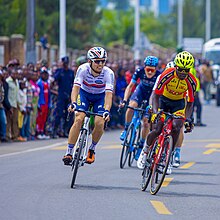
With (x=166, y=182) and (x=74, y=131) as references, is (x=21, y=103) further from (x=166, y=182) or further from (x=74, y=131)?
(x=74, y=131)

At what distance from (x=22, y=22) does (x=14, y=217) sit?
102ft

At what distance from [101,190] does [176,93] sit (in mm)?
1922

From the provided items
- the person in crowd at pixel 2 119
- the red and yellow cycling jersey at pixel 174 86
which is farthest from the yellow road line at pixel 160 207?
the person in crowd at pixel 2 119

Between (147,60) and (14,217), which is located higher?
(147,60)

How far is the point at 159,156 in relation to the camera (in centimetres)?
1322

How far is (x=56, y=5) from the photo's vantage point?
4734 cm

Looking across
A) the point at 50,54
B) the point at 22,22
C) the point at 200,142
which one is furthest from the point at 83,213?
the point at 22,22

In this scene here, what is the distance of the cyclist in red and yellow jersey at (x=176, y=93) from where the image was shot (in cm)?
1361

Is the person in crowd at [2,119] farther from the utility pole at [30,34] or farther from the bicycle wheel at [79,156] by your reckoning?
the bicycle wheel at [79,156]

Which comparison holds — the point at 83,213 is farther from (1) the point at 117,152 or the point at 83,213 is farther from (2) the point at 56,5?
(2) the point at 56,5

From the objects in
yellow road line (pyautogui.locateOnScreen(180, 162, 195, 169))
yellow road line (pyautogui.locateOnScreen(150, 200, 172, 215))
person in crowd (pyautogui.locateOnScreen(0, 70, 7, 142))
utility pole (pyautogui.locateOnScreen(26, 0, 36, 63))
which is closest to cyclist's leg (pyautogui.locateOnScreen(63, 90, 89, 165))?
yellow road line (pyautogui.locateOnScreen(150, 200, 172, 215))

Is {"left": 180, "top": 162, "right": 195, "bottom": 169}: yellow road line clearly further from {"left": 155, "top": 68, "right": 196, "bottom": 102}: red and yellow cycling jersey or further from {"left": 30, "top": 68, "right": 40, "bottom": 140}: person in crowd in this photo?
{"left": 30, "top": 68, "right": 40, "bottom": 140}: person in crowd

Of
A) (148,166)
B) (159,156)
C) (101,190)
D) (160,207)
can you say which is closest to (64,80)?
(101,190)

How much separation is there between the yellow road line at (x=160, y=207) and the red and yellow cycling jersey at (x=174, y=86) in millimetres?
2127
